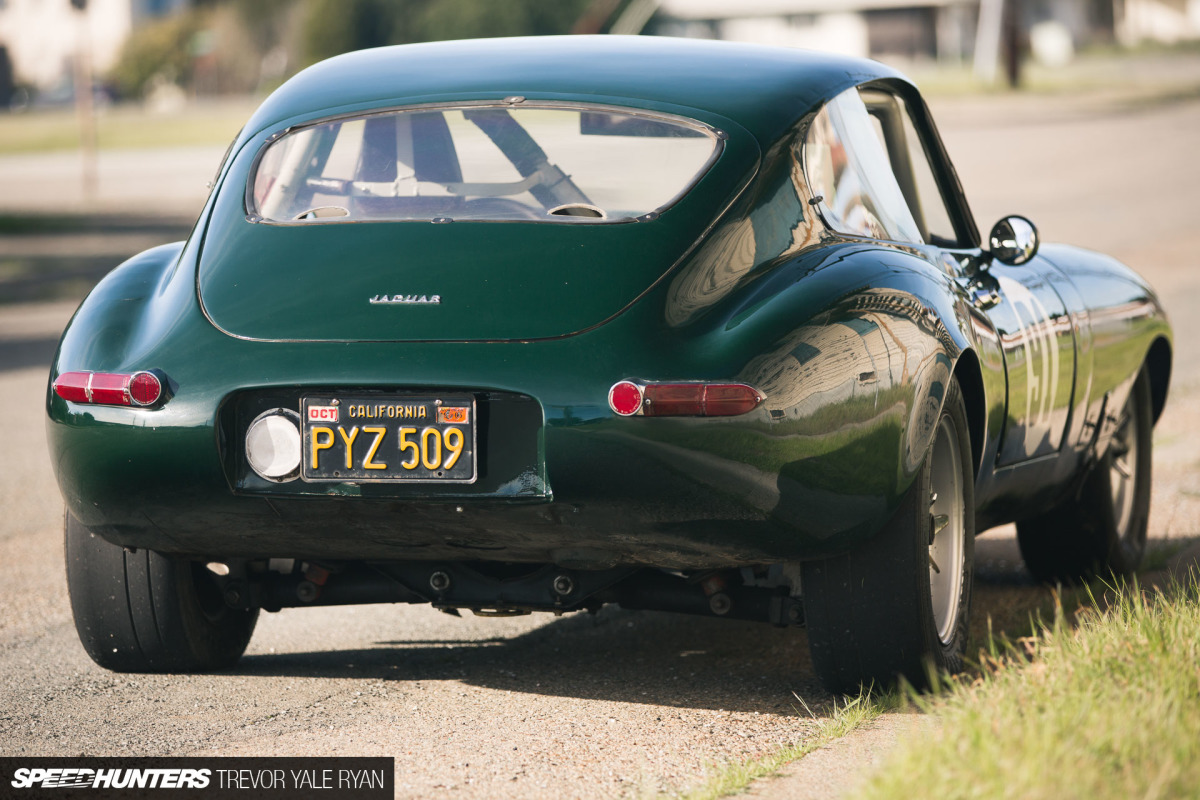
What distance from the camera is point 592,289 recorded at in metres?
3.54

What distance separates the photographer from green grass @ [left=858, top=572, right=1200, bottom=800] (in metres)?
2.81

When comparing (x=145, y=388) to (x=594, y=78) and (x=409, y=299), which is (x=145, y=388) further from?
(x=594, y=78)

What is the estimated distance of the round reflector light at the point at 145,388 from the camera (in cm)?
363

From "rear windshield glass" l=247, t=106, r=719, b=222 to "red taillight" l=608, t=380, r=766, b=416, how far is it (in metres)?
0.68

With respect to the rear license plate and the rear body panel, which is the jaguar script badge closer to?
the rear body panel

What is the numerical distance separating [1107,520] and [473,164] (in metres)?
2.64

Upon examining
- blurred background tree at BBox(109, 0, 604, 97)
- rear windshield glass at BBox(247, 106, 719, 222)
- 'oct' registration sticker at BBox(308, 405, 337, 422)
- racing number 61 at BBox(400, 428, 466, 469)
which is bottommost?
blurred background tree at BBox(109, 0, 604, 97)

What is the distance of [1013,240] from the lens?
485 centimetres

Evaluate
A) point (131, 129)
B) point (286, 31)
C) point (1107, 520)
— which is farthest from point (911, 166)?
point (286, 31)

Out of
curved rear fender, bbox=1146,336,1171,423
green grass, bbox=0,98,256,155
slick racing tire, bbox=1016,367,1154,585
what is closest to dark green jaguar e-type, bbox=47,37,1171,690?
slick racing tire, bbox=1016,367,1154,585

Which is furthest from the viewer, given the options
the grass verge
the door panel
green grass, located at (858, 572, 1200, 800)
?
the door panel

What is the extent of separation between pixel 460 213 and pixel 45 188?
32.5 meters

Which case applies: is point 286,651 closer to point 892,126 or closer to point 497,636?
point 497,636

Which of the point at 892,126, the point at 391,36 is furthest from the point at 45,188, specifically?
the point at 391,36
